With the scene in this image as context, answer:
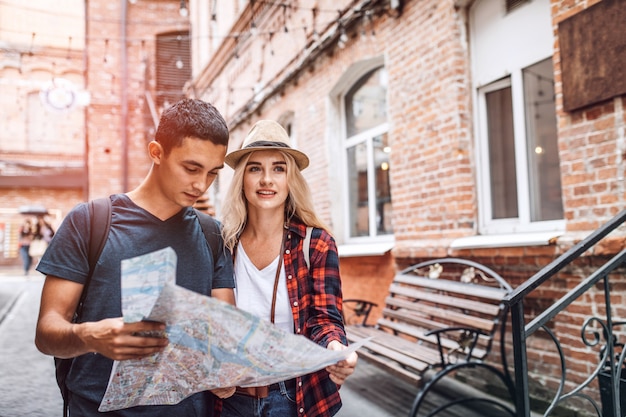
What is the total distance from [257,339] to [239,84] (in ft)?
34.9

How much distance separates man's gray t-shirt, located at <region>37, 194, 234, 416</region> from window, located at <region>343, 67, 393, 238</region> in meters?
4.94

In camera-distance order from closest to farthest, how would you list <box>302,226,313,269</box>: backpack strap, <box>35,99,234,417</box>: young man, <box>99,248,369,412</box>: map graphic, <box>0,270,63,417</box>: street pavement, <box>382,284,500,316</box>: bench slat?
<box>99,248,369,412</box>: map graphic < <box>35,99,234,417</box>: young man < <box>302,226,313,269</box>: backpack strap < <box>382,284,500,316</box>: bench slat < <box>0,270,63,417</box>: street pavement

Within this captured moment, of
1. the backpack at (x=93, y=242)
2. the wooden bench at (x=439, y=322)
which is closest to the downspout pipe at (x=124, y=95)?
the wooden bench at (x=439, y=322)

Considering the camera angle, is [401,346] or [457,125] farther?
[457,125]

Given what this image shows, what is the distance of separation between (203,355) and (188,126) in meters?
0.63

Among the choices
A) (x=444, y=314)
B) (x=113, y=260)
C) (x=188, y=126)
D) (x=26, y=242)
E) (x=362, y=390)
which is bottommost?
(x=362, y=390)

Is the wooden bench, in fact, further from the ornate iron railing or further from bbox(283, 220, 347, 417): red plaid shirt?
bbox(283, 220, 347, 417): red plaid shirt

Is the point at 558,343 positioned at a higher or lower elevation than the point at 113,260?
lower

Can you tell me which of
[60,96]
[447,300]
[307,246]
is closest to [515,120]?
[447,300]

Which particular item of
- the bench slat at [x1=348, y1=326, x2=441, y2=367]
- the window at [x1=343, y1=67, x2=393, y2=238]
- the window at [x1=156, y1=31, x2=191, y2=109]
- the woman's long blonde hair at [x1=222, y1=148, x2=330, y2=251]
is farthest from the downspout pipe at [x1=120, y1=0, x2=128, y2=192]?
the woman's long blonde hair at [x1=222, y1=148, x2=330, y2=251]

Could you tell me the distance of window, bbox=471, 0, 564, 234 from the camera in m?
4.30

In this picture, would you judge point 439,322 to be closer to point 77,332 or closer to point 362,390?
point 362,390

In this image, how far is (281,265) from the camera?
176 centimetres

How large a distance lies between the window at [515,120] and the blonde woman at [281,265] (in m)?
2.99
